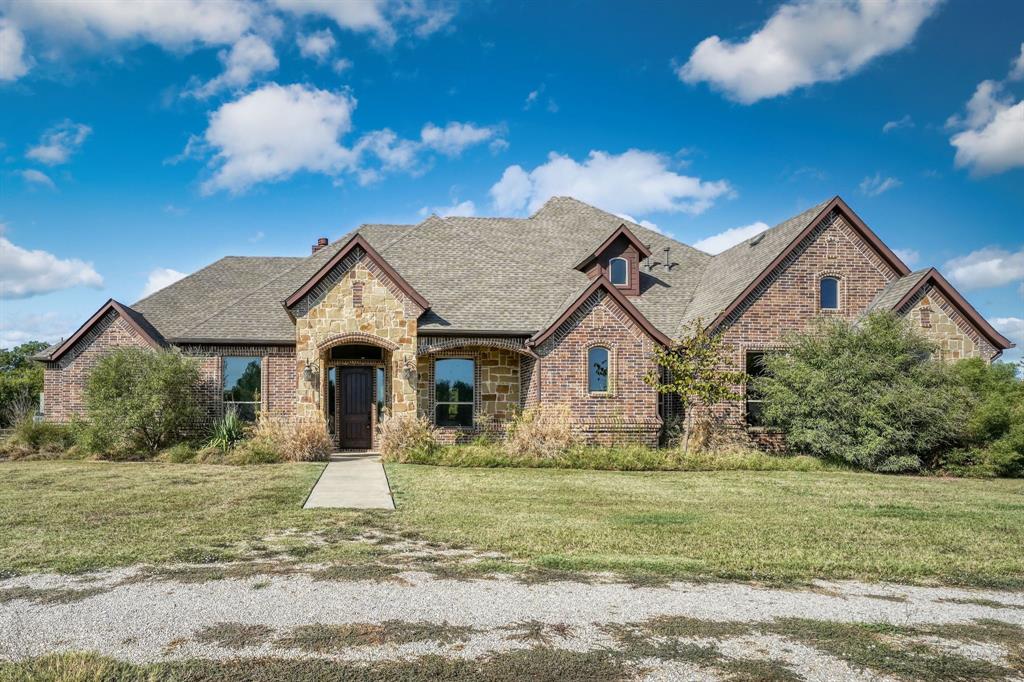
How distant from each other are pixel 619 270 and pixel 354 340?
9.17 meters

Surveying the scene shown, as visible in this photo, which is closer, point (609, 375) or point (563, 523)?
point (563, 523)

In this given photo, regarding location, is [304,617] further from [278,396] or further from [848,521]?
[278,396]

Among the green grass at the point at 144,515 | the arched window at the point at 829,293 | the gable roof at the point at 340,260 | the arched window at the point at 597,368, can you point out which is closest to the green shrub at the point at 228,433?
the green grass at the point at 144,515

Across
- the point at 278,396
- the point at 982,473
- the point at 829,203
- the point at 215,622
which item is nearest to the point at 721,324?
the point at 829,203

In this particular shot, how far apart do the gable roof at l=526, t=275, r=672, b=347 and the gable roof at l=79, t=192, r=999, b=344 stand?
0.35 m

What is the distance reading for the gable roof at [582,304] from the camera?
1914 centimetres

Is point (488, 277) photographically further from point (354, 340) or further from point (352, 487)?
point (352, 487)

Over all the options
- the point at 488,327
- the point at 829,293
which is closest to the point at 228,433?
the point at 488,327

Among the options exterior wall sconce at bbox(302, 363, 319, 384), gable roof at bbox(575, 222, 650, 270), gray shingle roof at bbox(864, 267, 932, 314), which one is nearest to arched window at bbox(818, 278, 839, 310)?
gray shingle roof at bbox(864, 267, 932, 314)

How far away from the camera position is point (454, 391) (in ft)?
67.4

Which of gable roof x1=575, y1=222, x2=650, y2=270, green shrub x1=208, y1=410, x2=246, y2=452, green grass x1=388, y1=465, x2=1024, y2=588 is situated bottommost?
green grass x1=388, y1=465, x2=1024, y2=588

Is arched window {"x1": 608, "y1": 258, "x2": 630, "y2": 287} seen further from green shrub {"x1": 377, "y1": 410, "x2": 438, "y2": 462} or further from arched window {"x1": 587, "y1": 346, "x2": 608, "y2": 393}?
green shrub {"x1": 377, "y1": 410, "x2": 438, "y2": 462}

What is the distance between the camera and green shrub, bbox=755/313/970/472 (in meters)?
16.8

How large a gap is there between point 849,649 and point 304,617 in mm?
3997
